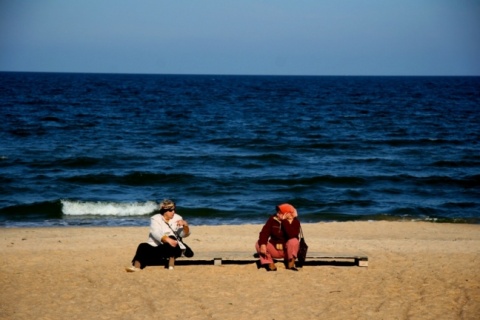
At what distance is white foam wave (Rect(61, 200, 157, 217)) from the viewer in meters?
19.1

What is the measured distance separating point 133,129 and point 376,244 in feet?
91.3

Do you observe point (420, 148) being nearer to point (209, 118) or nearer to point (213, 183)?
point (213, 183)

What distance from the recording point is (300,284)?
10109 millimetres

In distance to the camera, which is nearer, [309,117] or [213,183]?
[213,183]

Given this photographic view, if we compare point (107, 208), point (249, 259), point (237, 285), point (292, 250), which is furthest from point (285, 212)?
point (107, 208)

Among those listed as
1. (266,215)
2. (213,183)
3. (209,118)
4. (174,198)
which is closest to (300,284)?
(266,215)

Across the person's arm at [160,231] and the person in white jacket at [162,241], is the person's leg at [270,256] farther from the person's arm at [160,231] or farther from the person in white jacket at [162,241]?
the person's arm at [160,231]

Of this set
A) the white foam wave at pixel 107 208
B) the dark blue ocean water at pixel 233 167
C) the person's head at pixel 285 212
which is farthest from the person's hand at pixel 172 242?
the white foam wave at pixel 107 208

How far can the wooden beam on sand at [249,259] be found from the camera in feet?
36.4

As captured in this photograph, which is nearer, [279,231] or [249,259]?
[279,231]

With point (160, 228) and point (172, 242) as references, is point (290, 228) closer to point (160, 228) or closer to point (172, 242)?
point (172, 242)

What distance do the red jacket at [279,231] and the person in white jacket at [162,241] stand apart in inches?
47.3

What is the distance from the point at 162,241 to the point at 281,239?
1859 mm

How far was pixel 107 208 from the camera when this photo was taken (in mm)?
19578
